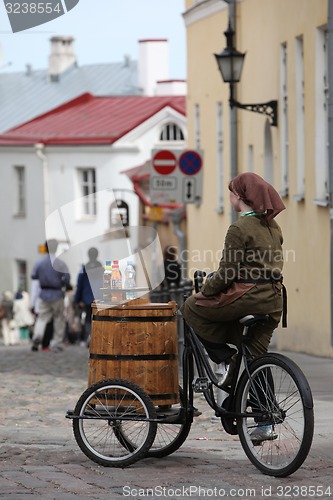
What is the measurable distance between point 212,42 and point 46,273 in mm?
8639

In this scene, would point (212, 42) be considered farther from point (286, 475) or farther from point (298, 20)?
point (286, 475)

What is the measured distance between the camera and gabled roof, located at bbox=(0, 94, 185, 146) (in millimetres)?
49156

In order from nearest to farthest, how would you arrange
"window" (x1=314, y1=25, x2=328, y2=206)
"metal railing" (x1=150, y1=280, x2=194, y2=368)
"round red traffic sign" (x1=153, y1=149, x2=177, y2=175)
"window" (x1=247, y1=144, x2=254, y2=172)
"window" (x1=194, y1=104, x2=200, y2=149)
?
"metal railing" (x1=150, y1=280, x2=194, y2=368), "window" (x1=314, y1=25, x2=328, y2=206), "round red traffic sign" (x1=153, y1=149, x2=177, y2=175), "window" (x1=247, y1=144, x2=254, y2=172), "window" (x1=194, y1=104, x2=200, y2=149)

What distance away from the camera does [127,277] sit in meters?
8.42

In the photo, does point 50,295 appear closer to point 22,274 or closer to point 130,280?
point 130,280

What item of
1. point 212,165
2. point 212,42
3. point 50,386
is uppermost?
point 212,42

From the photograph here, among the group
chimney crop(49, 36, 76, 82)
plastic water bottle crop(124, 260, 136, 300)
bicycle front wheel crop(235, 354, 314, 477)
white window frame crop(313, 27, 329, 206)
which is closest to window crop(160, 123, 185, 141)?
chimney crop(49, 36, 76, 82)

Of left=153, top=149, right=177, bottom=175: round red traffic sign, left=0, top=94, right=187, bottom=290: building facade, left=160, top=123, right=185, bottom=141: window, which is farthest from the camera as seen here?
left=160, top=123, right=185, bottom=141: window

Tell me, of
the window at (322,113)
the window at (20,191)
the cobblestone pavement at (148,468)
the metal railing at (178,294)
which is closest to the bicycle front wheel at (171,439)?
the cobblestone pavement at (148,468)

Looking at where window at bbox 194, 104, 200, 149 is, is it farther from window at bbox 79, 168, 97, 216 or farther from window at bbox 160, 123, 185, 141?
window at bbox 160, 123, 185, 141

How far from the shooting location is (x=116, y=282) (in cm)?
835

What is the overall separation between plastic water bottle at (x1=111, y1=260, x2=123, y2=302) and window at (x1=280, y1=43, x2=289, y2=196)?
37.1ft

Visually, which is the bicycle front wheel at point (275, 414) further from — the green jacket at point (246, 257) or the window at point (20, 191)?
the window at point (20, 191)

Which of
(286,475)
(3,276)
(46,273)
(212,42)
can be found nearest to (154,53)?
(3,276)
